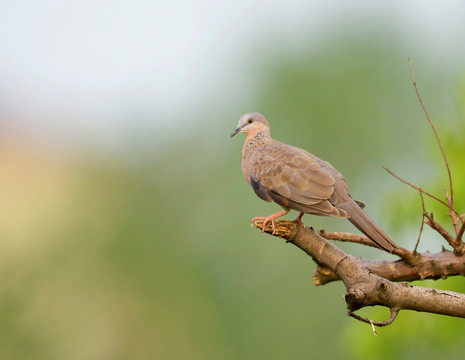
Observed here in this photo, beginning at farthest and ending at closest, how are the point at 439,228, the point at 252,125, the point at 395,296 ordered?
the point at 252,125
the point at 439,228
the point at 395,296

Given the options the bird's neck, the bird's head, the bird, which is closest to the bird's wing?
the bird

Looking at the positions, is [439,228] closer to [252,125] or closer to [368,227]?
[368,227]

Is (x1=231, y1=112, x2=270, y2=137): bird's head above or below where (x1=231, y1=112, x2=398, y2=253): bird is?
above

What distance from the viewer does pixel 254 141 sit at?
600 cm

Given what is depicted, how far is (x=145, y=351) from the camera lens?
11.9 m

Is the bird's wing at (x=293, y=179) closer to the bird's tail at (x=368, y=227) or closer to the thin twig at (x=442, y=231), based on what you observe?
the bird's tail at (x=368, y=227)

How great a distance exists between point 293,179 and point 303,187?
0.12m

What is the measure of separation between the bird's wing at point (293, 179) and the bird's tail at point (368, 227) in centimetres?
8

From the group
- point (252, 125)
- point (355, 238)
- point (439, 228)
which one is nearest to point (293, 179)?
point (355, 238)

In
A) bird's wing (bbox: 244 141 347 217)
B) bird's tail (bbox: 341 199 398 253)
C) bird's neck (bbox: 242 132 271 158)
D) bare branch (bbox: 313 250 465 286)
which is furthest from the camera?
bird's neck (bbox: 242 132 271 158)

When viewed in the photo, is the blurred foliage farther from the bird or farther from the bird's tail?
the bird's tail

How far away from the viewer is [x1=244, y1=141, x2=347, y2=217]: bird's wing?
4797 mm

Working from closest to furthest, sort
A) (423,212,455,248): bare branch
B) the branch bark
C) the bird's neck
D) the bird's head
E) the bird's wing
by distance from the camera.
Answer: the branch bark, (423,212,455,248): bare branch, the bird's wing, the bird's neck, the bird's head

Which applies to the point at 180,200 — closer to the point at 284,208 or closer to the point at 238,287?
the point at 238,287
